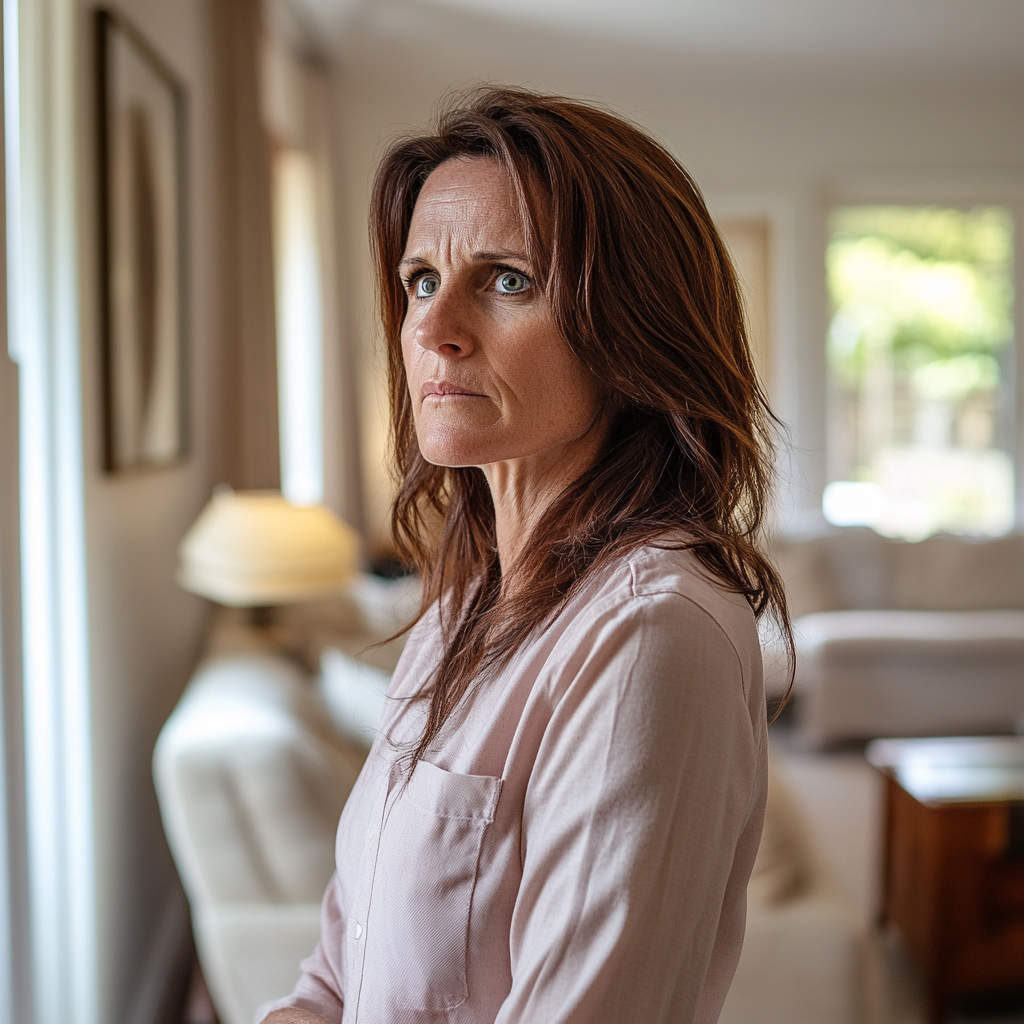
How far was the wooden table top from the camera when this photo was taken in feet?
8.05

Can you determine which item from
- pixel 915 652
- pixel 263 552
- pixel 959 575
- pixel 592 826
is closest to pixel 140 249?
pixel 263 552

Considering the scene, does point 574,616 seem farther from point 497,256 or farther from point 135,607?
point 135,607

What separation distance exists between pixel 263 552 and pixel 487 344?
186 centimetres

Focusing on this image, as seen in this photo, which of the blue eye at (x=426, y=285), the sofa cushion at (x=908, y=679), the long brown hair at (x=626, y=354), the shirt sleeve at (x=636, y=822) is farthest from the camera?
the sofa cushion at (x=908, y=679)

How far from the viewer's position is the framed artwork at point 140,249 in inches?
79.7

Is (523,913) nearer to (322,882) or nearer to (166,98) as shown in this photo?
(322,882)

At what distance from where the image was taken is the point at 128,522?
226cm

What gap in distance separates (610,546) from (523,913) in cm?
24

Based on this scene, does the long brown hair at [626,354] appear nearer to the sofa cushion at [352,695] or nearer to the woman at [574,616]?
the woman at [574,616]

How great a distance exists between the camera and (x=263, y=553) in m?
2.54

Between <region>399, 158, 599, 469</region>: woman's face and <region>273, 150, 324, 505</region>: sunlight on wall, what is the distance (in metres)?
4.14

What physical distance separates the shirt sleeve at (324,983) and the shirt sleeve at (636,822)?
387 mm

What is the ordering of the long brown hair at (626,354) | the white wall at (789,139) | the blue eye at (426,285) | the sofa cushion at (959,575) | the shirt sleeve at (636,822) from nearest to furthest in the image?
the shirt sleeve at (636,822), the long brown hair at (626,354), the blue eye at (426,285), the sofa cushion at (959,575), the white wall at (789,139)

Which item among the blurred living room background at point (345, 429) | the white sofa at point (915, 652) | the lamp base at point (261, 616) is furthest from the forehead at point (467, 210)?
the white sofa at point (915, 652)
